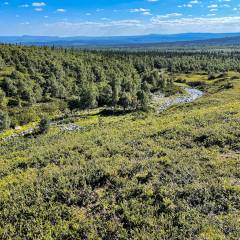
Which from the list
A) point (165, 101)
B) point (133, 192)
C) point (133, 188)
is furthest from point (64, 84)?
point (133, 192)

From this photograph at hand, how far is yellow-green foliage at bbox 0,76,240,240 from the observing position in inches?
680

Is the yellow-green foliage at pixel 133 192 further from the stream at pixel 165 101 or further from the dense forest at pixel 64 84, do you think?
the dense forest at pixel 64 84

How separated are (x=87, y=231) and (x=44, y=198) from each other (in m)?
5.66

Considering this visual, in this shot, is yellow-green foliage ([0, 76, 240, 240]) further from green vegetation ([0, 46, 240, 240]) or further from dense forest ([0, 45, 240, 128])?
dense forest ([0, 45, 240, 128])

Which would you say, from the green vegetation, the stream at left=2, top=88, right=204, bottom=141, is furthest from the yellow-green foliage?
the stream at left=2, top=88, right=204, bottom=141

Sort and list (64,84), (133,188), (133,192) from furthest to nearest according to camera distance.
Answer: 1. (64,84)
2. (133,188)
3. (133,192)

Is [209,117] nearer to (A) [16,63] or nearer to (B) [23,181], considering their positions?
(B) [23,181]

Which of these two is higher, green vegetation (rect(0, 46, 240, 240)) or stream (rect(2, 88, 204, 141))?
green vegetation (rect(0, 46, 240, 240))

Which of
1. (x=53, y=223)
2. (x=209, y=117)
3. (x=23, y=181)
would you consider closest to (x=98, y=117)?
(x=209, y=117)

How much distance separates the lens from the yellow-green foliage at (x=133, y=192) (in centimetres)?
1728

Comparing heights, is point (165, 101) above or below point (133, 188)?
below

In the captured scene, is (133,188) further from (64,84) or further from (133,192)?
(64,84)

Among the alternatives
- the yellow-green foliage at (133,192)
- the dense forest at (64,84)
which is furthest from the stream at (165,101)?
the yellow-green foliage at (133,192)

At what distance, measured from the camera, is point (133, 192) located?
2105 cm
